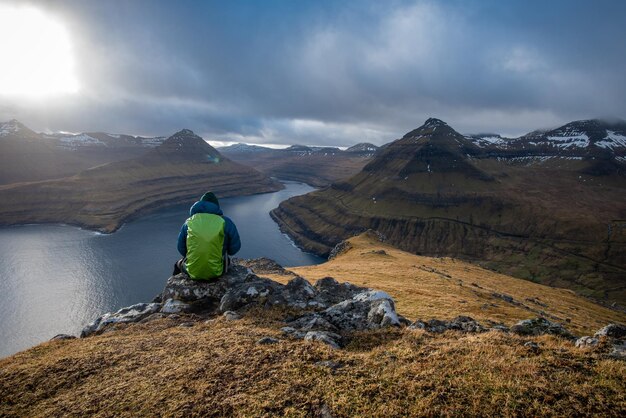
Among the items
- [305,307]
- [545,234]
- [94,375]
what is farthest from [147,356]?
[545,234]

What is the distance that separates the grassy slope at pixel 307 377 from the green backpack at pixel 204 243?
12.1 ft

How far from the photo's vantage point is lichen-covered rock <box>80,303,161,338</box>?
15.3 metres

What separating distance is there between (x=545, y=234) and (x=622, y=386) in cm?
23034

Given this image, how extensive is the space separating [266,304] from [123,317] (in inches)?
306

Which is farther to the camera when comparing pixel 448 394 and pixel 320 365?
pixel 320 365

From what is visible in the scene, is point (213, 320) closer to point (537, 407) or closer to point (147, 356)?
point (147, 356)

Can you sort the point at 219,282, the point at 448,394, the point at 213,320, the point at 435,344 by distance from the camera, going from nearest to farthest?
the point at 448,394 → the point at 435,344 → the point at 213,320 → the point at 219,282

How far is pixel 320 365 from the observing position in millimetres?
8961

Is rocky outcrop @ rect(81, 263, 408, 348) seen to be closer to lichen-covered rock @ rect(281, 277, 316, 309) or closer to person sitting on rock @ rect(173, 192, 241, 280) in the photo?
lichen-covered rock @ rect(281, 277, 316, 309)

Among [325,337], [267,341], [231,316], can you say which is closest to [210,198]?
[231,316]

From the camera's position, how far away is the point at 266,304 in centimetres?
1525

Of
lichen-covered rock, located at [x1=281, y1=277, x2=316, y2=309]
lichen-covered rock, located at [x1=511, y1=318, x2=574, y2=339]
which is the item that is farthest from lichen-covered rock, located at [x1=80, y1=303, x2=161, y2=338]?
lichen-covered rock, located at [x1=511, y1=318, x2=574, y2=339]

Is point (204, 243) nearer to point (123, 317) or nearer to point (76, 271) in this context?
point (123, 317)

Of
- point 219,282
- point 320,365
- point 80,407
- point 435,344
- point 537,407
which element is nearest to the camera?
point 537,407
